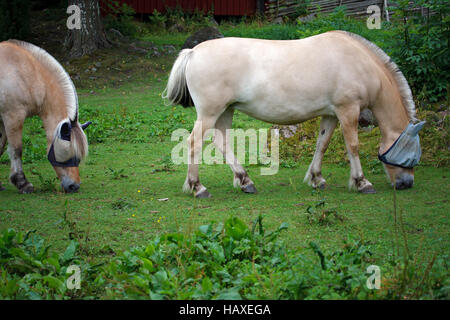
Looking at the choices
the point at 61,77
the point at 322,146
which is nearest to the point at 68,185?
the point at 61,77

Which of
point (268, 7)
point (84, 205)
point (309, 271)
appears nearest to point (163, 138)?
point (84, 205)

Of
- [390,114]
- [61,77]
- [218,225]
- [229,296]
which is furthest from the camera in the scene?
[61,77]

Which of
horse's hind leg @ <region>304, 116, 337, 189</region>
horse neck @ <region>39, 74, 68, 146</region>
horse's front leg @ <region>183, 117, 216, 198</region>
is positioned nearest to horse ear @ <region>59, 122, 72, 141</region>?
horse neck @ <region>39, 74, 68, 146</region>

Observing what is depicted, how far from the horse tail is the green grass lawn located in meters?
1.14

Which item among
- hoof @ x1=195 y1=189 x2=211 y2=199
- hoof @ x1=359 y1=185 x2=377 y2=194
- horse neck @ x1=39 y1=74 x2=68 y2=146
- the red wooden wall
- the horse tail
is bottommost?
hoof @ x1=195 y1=189 x2=211 y2=199

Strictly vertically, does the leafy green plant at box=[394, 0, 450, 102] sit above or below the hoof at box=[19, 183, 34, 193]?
above

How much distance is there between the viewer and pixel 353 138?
6.59m

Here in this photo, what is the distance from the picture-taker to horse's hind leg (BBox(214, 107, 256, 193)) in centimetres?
671

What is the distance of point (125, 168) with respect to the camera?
816 cm

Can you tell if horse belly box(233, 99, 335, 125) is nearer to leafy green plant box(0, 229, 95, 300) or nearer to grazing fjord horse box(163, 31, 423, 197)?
grazing fjord horse box(163, 31, 423, 197)

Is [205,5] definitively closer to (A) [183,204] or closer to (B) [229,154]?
(B) [229,154]

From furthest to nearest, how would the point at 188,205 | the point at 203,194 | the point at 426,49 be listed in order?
the point at 426,49, the point at 203,194, the point at 188,205

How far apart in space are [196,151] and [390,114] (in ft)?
7.86

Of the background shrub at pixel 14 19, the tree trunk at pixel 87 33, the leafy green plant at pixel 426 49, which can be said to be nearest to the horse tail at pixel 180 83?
the leafy green plant at pixel 426 49
